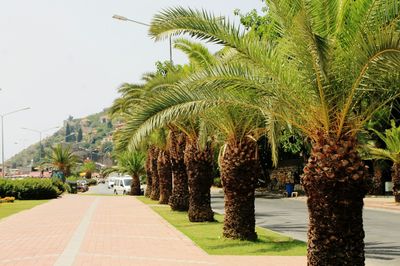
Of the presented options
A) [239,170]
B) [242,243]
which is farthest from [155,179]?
[242,243]

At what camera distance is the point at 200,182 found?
70.0 feet

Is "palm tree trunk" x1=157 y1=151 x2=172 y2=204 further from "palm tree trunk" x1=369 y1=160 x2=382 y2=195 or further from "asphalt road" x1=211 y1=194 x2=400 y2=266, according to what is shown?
"palm tree trunk" x1=369 y1=160 x2=382 y2=195

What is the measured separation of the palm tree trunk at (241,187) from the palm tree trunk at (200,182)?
5324mm

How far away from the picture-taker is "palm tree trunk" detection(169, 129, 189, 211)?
2558 centimetres

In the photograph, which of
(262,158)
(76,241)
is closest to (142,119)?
(76,241)

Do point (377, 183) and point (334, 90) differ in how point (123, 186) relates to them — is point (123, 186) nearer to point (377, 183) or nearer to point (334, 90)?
point (377, 183)

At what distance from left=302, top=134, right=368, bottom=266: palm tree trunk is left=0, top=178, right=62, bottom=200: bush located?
123ft

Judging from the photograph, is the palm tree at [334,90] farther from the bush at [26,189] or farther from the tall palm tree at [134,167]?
the tall palm tree at [134,167]

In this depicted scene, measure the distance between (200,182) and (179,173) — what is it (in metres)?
4.38

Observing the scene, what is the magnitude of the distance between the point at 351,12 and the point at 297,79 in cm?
147

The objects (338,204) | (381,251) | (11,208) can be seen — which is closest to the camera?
(338,204)

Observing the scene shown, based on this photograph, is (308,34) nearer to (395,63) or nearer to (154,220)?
(395,63)

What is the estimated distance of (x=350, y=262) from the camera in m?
9.51

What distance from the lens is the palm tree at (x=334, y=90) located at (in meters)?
9.37
